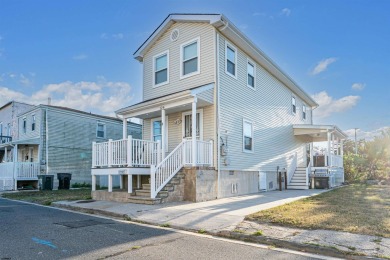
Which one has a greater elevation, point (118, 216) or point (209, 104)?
point (209, 104)

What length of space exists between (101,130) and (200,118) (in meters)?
15.9

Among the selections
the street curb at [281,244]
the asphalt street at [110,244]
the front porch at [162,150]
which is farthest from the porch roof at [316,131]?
the asphalt street at [110,244]

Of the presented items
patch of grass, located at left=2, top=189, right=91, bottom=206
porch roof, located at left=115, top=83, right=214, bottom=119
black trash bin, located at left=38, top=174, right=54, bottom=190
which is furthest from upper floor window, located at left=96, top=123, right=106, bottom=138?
porch roof, located at left=115, top=83, right=214, bottom=119

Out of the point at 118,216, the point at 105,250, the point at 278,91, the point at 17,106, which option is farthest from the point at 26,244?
the point at 17,106

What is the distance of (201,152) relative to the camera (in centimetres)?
1200

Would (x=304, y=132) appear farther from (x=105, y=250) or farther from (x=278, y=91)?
(x=105, y=250)

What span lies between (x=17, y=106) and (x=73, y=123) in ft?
24.1

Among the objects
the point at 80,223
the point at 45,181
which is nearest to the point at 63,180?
the point at 45,181

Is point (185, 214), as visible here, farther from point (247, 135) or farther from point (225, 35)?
point (225, 35)

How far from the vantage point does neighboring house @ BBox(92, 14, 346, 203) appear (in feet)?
37.8

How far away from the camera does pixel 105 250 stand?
4988mm

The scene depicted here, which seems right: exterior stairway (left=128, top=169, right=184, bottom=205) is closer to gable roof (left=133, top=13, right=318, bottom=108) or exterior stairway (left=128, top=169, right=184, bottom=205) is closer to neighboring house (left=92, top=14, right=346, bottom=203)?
neighboring house (left=92, top=14, right=346, bottom=203)

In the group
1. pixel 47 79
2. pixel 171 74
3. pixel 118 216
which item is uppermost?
pixel 47 79

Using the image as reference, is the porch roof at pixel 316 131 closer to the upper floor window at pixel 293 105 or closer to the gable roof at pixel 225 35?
the upper floor window at pixel 293 105
